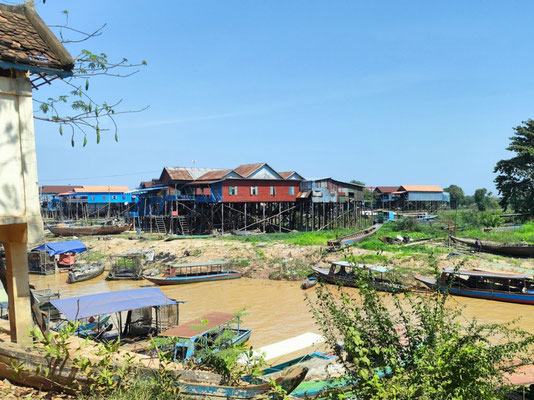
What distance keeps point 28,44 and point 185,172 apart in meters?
38.1

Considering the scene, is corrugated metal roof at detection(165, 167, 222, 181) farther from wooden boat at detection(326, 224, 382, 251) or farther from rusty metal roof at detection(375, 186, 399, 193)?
rusty metal roof at detection(375, 186, 399, 193)

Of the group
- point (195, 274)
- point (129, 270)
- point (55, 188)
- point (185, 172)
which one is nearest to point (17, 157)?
point (195, 274)

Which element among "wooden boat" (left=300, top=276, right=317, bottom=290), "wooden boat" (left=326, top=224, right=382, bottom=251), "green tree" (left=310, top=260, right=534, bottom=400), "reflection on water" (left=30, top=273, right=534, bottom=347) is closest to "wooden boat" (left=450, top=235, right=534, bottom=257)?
"reflection on water" (left=30, top=273, right=534, bottom=347)

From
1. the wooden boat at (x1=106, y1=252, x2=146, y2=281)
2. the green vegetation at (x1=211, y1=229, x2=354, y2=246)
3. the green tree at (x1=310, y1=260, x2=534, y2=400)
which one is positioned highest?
the green tree at (x1=310, y1=260, x2=534, y2=400)

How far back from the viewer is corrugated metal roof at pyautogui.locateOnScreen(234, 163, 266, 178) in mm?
41031

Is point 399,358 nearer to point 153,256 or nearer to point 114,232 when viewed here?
point 153,256

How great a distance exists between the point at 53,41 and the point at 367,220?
48.0m

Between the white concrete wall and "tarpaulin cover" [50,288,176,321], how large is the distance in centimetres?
583

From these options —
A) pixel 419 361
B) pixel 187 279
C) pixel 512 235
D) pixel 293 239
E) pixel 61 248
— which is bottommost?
pixel 187 279

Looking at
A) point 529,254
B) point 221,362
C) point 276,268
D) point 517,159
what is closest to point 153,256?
point 276,268

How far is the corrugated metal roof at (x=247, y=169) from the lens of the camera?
4103 cm

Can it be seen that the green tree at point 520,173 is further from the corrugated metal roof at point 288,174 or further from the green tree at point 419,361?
the green tree at point 419,361

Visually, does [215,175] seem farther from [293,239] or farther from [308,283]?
[308,283]

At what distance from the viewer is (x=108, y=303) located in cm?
1130
